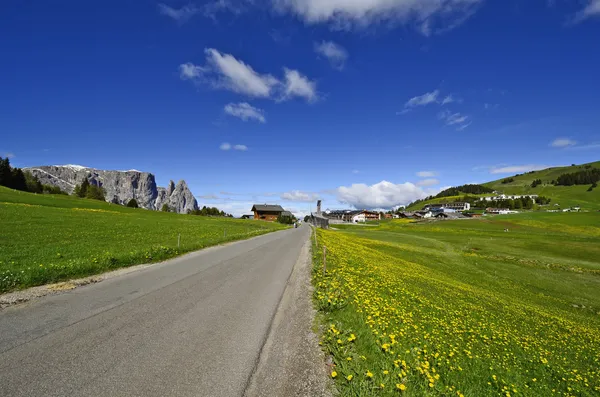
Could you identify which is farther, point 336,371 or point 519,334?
point 519,334

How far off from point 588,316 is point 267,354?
2380 cm

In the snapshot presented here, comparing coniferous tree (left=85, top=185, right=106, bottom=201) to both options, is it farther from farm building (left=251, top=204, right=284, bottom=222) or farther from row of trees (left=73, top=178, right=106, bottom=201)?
farm building (left=251, top=204, right=284, bottom=222)

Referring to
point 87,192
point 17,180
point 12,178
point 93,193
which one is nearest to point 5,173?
point 12,178

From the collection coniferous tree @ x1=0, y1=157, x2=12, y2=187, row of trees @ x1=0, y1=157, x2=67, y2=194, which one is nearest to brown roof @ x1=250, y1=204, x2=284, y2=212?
row of trees @ x1=0, y1=157, x2=67, y2=194

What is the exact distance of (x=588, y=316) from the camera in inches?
728

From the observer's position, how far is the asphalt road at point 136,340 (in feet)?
18.5

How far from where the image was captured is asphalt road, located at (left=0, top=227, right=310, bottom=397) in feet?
18.5

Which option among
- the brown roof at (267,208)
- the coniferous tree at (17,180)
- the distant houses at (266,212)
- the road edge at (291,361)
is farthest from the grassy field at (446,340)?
the coniferous tree at (17,180)

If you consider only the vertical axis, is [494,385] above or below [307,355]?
below

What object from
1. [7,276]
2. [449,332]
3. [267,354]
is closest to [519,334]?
[449,332]

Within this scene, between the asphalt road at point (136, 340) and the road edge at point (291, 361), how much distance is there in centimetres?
29

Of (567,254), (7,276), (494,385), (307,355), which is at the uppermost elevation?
(7,276)

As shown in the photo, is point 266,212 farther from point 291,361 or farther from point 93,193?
point 291,361

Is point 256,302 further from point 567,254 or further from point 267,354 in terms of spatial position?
point 567,254
